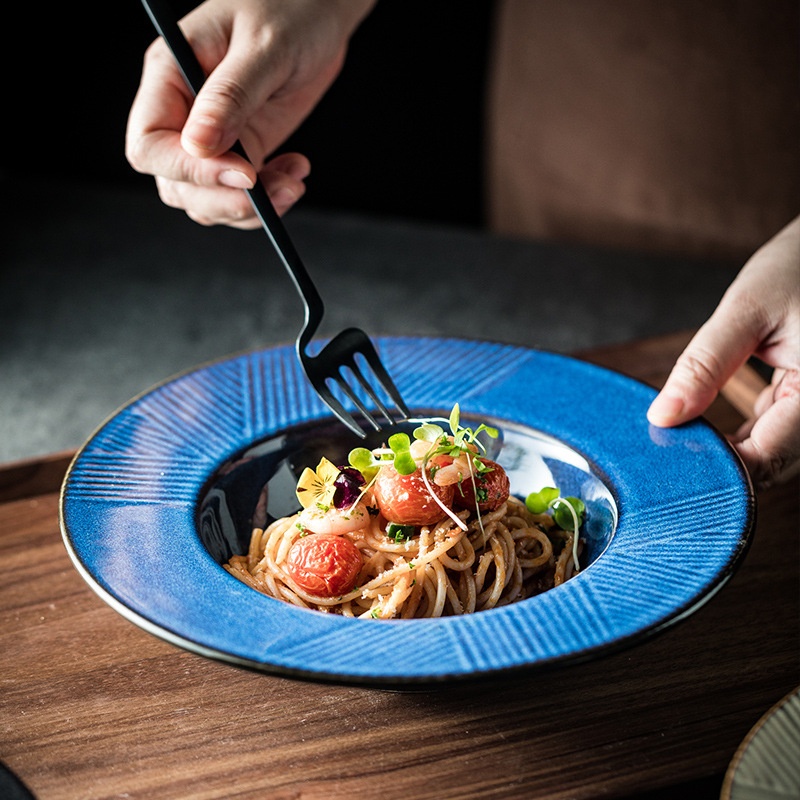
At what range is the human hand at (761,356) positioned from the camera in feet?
4.14

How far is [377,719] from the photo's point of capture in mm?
976

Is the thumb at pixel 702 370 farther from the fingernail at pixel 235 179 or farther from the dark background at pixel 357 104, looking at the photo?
the dark background at pixel 357 104

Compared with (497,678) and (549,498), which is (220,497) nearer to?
(549,498)

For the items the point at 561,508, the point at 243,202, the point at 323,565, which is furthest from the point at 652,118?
the point at 323,565

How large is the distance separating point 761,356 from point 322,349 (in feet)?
2.05

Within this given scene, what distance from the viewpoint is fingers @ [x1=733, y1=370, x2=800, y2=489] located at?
1278 mm

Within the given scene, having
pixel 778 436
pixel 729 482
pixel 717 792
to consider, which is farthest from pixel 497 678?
pixel 778 436

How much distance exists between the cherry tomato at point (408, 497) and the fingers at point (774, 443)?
0.42 meters

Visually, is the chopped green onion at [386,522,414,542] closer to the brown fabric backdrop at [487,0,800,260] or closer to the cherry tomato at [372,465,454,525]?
the cherry tomato at [372,465,454,525]

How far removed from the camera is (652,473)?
1172mm

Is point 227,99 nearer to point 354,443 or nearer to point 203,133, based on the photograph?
point 203,133

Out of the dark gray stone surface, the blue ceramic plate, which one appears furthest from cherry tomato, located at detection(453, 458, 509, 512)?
the dark gray stone surface

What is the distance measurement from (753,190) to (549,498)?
1676mm

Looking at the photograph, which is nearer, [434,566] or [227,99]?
[434,566]
